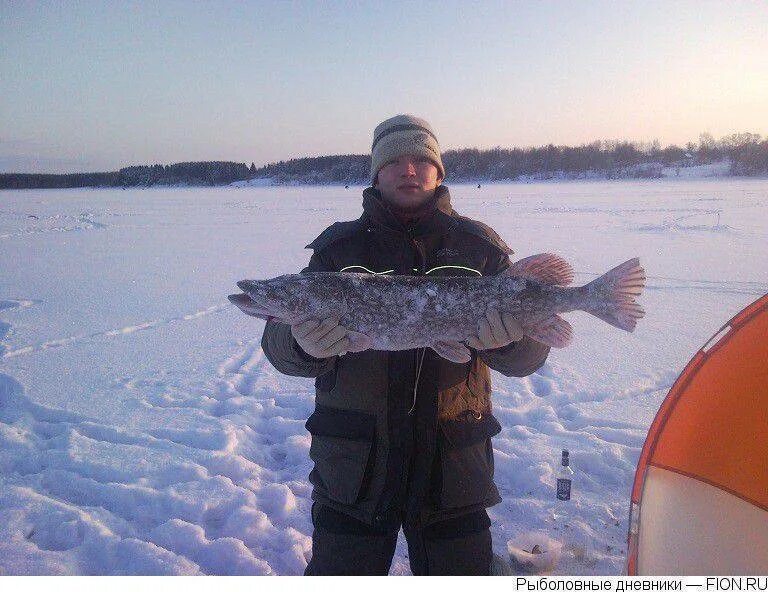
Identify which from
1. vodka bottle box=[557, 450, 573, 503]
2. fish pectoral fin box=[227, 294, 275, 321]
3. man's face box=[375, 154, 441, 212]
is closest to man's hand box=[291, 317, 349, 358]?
fish pectoral fin box=[227, 294, 275, 321]

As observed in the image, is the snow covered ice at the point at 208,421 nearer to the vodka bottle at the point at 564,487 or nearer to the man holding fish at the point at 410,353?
the vodka bottle at the point at 564,487

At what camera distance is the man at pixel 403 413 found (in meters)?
2.40

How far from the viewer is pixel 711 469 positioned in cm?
258

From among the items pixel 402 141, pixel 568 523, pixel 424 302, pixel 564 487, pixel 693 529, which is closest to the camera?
pixel 424 302

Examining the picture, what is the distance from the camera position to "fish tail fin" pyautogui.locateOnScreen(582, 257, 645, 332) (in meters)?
2.55

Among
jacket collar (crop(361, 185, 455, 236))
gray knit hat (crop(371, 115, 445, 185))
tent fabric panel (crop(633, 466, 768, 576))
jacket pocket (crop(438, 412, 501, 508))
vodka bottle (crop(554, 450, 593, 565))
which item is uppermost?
gray knit hat (crop(371, 115, 445, 185))

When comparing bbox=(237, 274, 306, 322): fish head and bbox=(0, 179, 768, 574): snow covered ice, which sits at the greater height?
bbox=(237, 274, 306, 322): fish head

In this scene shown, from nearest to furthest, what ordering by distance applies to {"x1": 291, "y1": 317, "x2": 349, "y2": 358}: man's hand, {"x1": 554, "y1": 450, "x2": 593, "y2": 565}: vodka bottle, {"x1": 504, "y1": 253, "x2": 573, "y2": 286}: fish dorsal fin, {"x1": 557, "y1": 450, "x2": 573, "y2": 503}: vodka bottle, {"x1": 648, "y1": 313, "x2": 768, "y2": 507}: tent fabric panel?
1. {"x1": 291, "y1": 317, "x2": 349, "y2": 358}: man's hand
2. {"x1": 648, "y1": 313, "x2": 768, "y2": 507}: tent fabric panel
3. {"x1": 504, "y1": 253, "x2": 573, "y2": 286}: fish dorsal fin
4. {"x1": 554, "y1": 450, "x2": 593, "y2": 565}: vodka bottle
5. {"x1": 557, "y1": 450, "x2": 573, "y2": 503}: vodka bottle

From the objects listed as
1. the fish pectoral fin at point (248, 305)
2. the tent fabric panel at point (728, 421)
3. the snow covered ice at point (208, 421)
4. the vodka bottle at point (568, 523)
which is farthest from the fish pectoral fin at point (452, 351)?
the vodka bottle at point (568, 523)

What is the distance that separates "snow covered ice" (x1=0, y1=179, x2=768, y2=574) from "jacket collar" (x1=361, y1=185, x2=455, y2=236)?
6.33 feet

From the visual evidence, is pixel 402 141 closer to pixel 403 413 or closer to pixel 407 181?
pixel 407 181

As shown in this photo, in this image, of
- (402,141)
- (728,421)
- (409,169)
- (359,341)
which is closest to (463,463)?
(359,341)

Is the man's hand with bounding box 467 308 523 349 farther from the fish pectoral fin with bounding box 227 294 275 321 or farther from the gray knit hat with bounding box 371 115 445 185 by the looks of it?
the fish pectoral fin with bounding box 227 294 275 321

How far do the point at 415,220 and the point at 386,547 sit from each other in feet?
5.34
